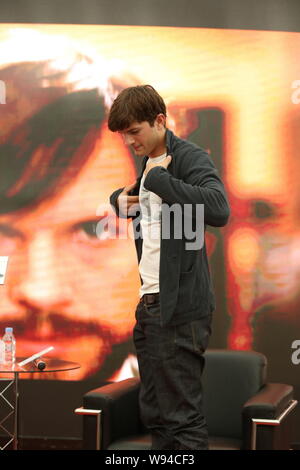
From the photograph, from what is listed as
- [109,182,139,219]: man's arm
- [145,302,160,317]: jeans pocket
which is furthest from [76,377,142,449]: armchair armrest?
[109,182,139,219]: man's arm

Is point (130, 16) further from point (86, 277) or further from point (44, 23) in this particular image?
point (86, 277)

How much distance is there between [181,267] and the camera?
2184mm

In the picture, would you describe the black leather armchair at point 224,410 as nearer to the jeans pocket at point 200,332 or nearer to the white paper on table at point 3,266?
the jeans pocket at point 200,332

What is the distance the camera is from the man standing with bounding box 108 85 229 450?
2.14 metres

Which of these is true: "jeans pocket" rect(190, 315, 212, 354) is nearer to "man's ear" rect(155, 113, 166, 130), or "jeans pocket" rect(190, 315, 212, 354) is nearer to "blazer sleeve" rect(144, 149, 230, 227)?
"blazer sleeve" rect(144, 149, 230, 227)

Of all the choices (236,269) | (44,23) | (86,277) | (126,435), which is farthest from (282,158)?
(126,435)

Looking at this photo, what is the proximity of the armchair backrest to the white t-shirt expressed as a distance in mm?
1060

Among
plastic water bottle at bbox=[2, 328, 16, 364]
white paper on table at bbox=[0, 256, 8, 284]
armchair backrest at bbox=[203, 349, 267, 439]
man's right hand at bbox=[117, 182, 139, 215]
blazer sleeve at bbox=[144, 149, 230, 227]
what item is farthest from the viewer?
white paper on table at bbox=[0, 256, 8, 284]

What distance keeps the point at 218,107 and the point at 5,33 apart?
4.82 ft

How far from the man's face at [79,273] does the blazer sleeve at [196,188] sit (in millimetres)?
2175

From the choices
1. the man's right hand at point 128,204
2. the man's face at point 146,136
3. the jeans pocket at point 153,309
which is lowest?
the jeans pocket at point 153,309

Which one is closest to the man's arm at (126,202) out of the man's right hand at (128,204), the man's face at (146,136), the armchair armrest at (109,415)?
the man's right hand at (128,204)

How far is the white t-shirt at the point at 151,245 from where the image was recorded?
2.24 meters

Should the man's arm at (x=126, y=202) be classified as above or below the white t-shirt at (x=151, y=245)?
above
